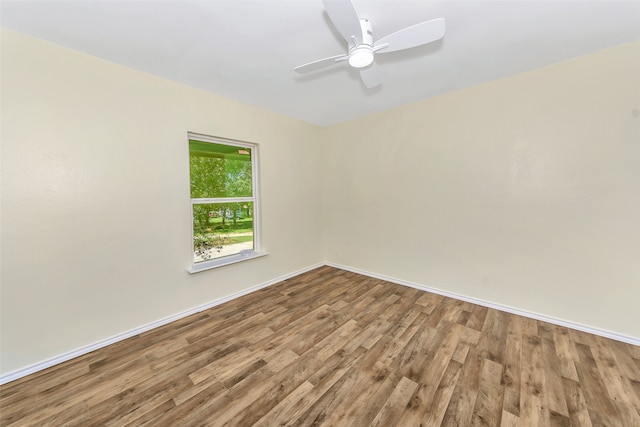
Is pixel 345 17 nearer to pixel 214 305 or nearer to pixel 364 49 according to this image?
pixel 364 49

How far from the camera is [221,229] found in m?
3.02

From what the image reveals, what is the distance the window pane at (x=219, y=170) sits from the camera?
2703 mm

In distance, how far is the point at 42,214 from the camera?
5.89ft

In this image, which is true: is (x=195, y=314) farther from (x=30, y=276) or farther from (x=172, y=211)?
(x=30, y=276)

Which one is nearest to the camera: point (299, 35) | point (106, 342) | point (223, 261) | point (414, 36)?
point (414, 36)

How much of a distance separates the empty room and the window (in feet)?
0.10

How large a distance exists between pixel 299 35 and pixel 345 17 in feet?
1.81

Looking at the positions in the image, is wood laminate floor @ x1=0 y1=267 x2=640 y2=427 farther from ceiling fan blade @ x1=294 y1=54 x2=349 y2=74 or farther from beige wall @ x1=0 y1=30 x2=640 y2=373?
ceiling fan blade @ x1=294 y1=54 x2=349 y2=74

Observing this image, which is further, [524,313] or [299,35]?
[524,313]

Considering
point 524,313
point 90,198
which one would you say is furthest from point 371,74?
point 524,313

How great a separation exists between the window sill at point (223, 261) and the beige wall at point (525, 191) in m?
1.84

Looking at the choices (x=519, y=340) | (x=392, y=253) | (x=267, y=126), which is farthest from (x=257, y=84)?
(x=519, y=340)

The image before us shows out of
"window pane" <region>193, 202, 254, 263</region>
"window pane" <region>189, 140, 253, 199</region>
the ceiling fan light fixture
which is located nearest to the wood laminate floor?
"window pane" <region>193, 202, 254, 263</region>

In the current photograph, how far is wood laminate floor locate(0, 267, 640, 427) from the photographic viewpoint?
1405mm
